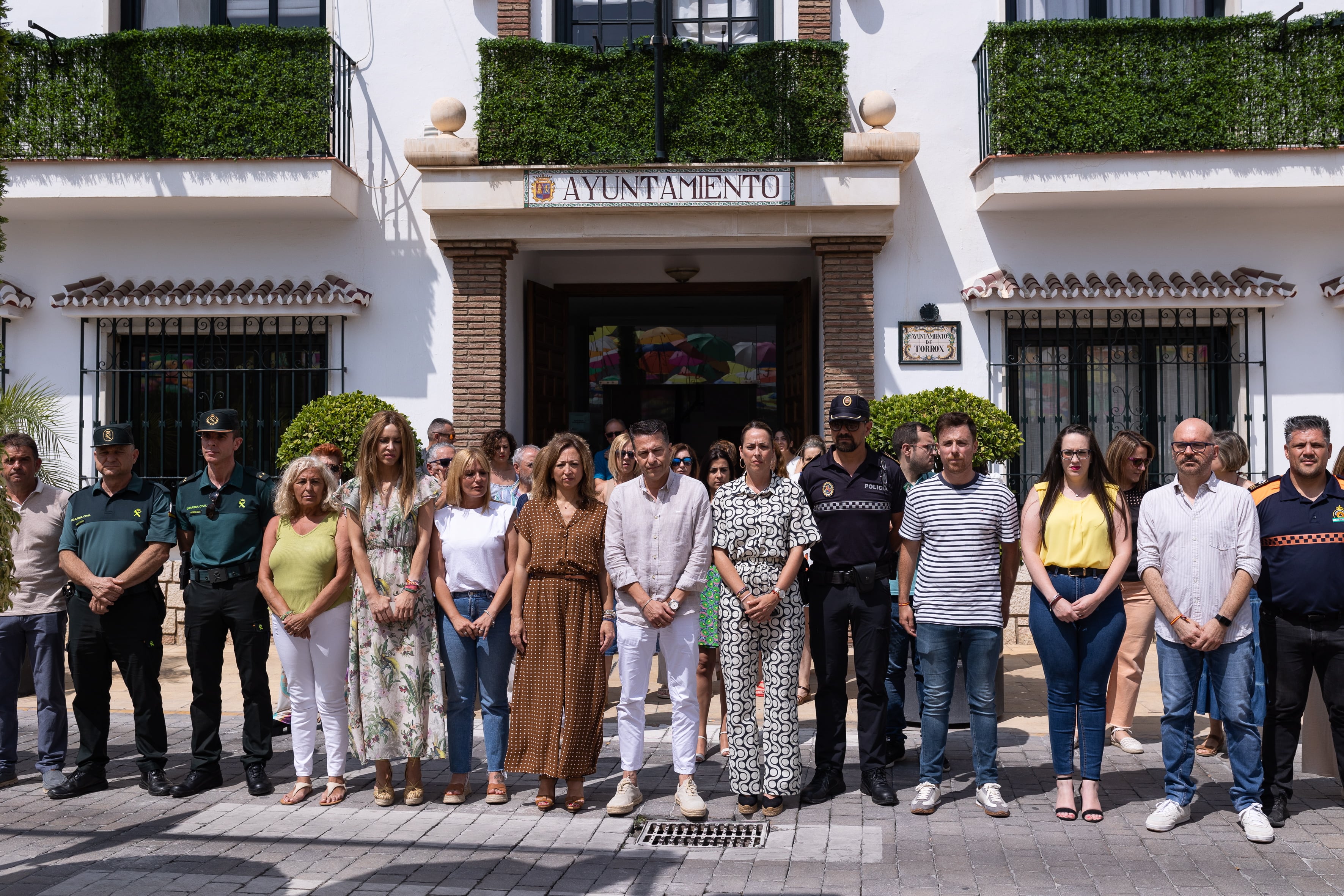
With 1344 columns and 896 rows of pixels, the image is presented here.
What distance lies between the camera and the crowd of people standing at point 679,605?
5.61m

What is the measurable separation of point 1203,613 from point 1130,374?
645 centimetres

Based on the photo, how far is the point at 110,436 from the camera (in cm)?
623

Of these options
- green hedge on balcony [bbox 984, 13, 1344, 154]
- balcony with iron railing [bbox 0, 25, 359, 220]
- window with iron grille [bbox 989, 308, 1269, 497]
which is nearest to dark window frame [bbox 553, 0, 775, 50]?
balcony with iron railing [bbox 0, 25, 359, 220]

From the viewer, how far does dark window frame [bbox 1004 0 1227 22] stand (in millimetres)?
11469

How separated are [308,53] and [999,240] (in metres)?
6.91

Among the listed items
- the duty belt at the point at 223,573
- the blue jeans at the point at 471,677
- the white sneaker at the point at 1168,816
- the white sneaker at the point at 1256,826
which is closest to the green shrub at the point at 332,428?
the duty belt at the point at 223,573

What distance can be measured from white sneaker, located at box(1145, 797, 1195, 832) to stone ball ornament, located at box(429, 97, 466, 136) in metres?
8.57

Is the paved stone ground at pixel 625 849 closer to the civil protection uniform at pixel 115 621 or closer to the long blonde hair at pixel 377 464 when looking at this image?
the civil protection uniform at pixel 115 621

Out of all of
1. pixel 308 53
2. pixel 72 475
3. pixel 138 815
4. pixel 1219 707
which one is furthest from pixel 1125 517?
pixel 72 475

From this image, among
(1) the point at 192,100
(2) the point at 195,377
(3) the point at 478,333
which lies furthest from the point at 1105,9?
(2) the point at 195,377

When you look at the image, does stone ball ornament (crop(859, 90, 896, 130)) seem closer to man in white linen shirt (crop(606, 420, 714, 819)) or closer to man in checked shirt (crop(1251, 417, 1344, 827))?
man in checked shirt (crop(1251, 417, 1344, 827))

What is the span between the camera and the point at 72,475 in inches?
458

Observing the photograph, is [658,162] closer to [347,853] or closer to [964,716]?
[964,716]

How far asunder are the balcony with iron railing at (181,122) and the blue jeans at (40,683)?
18.1ft
